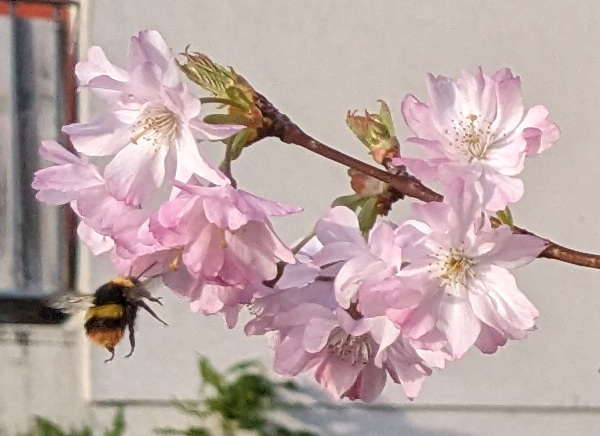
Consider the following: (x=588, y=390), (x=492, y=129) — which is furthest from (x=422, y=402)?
(x=492, y=129)

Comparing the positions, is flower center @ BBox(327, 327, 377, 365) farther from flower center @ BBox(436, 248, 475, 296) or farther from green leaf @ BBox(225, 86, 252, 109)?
green leaf @ BBox(225, 86, 252, 109)

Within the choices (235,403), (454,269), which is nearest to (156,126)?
(454,269)

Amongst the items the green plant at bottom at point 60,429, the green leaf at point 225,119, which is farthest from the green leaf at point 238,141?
the green plant at bottom at point 60,429

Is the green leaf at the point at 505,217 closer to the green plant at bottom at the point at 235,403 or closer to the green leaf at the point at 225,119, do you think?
the green leaf at the point at 225,119

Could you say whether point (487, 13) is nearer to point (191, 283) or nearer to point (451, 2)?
point (451, 2)

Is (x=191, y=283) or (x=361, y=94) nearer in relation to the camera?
(x=191, y=283)

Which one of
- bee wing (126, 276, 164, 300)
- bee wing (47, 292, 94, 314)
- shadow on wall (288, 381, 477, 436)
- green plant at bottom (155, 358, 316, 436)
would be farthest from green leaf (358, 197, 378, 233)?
shadow on wall (288, 381, 477, 436)
